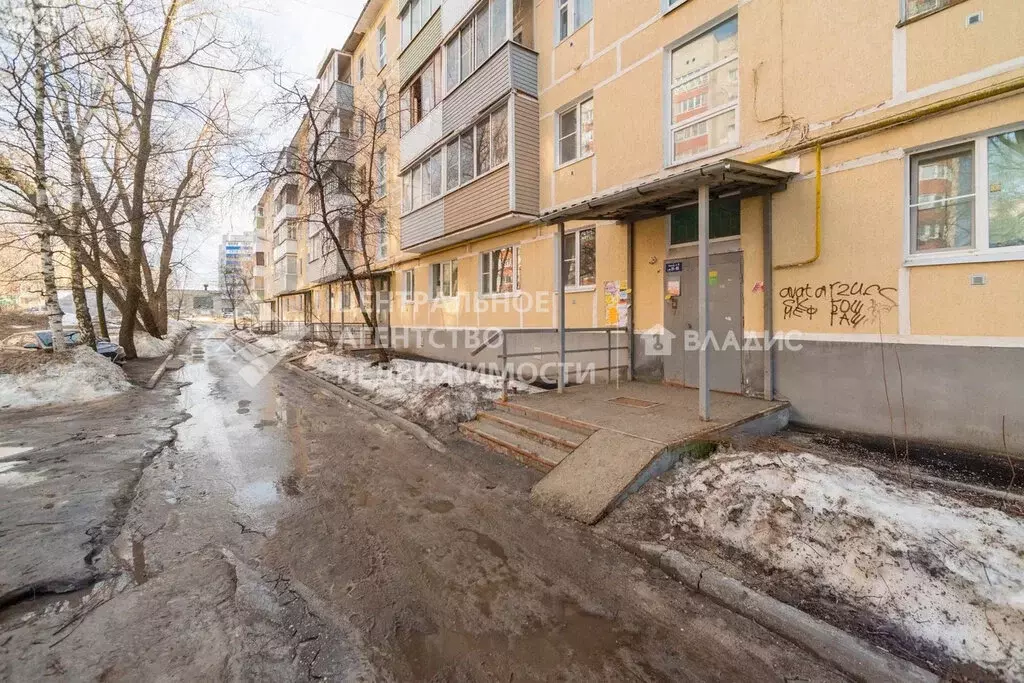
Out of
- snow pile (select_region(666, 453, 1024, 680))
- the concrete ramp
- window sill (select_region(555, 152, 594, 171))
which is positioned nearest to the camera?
snow pile (select_region(666, 453, 1024, 680))

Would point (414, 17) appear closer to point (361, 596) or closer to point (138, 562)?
point (138, 562)

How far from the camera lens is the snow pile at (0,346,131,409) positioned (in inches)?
395

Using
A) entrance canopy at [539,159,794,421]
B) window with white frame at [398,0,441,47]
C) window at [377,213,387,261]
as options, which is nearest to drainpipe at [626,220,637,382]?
entrance canopy at [539,159,794,421]

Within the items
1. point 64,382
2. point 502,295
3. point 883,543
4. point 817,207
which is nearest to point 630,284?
point 817,207

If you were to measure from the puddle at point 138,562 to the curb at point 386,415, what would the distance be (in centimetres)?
342

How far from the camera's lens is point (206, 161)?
1772 cm

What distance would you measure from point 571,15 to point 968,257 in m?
8.74

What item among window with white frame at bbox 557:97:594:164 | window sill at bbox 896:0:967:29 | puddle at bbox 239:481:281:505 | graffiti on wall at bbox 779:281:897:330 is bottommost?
puddle at bbox 239:481:281:505

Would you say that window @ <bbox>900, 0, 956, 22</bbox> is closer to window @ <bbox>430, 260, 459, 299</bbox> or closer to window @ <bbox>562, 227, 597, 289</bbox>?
window @ <bbox>562, 227, 597, 289</bbox>

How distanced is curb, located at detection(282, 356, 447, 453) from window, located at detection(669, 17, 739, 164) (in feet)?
20.3

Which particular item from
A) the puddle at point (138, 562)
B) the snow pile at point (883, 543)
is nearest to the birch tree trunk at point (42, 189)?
the puddle at point (138, 562)

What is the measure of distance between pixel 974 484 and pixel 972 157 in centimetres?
349

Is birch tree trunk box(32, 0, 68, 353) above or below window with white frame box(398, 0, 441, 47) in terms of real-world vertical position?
below

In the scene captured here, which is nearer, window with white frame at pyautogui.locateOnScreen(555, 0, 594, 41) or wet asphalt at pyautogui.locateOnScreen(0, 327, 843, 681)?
wet asphalt at pyautogui.locateOnScreen(0, 327, 843, 681)
